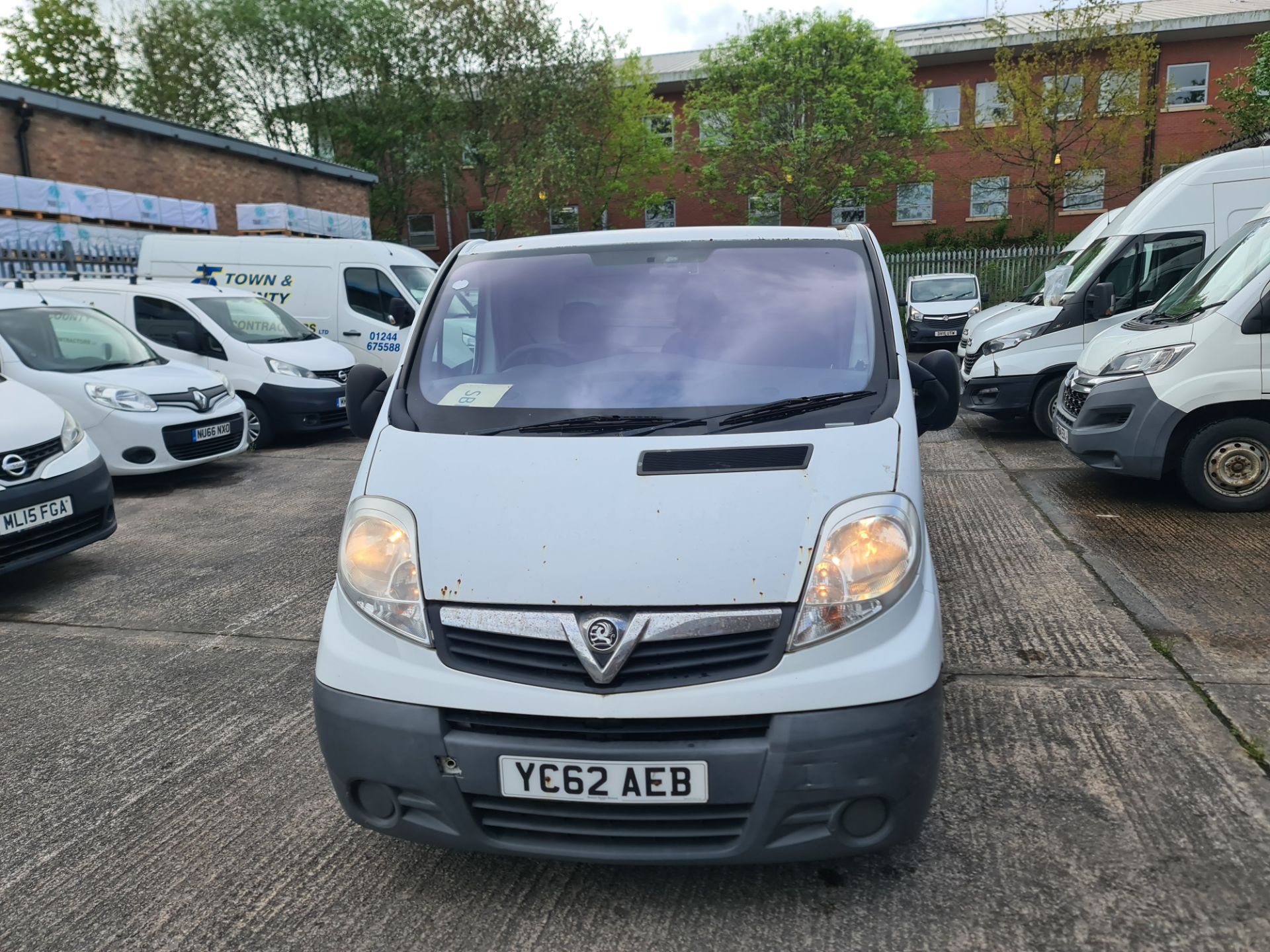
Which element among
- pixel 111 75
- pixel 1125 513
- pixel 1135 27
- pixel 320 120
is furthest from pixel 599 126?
pixel 1125 513

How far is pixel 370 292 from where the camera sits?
512 inches

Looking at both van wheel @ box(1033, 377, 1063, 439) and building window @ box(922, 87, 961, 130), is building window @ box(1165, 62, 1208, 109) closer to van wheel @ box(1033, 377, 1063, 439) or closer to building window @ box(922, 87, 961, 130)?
building window @ box(922, 87, 961, 130)

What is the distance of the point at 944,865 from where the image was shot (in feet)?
8.50

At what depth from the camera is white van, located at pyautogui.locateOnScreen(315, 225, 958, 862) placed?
2.19m

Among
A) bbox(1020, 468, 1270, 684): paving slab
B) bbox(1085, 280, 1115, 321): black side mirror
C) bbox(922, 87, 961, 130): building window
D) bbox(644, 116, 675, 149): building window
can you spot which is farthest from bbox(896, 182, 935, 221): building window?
bbox(1020, 468, 1270, 684): paving slab

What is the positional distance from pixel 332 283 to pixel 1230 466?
10636 millimetres

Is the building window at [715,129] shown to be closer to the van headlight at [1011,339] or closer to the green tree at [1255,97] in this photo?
the green tree at [1255,97]

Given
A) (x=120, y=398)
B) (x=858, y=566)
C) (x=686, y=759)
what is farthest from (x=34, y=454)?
(x=858, y=566)

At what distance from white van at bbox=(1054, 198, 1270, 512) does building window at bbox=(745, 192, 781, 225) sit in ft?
81.9

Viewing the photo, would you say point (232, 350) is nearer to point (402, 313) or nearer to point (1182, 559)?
point (402, 313)

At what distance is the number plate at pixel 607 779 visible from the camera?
217 centimetres

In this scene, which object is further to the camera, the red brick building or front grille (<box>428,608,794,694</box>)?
the red brick building

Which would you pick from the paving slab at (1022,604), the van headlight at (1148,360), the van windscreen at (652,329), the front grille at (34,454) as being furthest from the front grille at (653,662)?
the van headlight at (1148,360)

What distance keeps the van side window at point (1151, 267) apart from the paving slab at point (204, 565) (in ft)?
23.3
